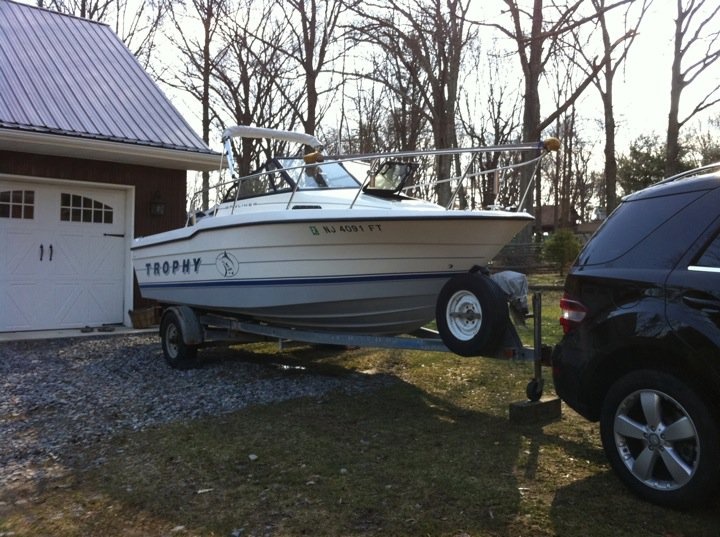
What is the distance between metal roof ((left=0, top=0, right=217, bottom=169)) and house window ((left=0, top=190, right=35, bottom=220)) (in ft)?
4.09

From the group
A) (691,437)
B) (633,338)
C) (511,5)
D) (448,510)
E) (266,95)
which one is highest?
(266,95)

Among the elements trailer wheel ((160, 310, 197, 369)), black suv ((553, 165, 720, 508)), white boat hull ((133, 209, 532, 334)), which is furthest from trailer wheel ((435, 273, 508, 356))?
trailer wheel ((160, 310, 197, 369))

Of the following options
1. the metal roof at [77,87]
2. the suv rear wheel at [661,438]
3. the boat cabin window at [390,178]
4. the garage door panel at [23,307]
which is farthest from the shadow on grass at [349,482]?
the metal roof at [77,87]

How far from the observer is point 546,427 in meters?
4.98

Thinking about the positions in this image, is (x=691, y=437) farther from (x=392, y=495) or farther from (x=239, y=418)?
(x=239, y=418)

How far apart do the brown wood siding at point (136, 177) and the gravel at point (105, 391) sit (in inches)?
111

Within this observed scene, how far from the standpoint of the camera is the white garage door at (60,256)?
10031 millimetres

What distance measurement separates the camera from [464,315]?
517 cm

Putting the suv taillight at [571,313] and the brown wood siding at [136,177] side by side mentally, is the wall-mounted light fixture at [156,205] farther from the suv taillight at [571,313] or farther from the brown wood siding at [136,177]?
the suv taillight at [571,313]

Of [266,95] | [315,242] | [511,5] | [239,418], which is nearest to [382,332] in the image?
[315,242]

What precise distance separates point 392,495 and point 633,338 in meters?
1.59

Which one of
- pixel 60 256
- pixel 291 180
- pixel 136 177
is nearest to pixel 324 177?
pixel 291 180

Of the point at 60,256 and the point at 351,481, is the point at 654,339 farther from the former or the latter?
the point at 60,256

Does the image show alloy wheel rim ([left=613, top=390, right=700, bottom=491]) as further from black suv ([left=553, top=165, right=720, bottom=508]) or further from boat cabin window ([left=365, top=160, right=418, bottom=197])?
boat cabin window ([left=365, top=160, right=418, bottom=197])
